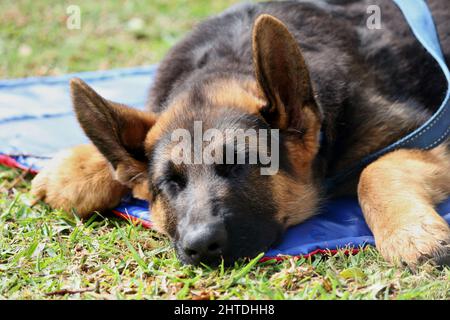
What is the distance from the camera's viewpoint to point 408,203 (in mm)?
3965

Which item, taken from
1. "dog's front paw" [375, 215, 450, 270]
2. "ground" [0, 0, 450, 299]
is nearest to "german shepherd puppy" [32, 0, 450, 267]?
"dog's front paw" [375, 215, 450, 270]

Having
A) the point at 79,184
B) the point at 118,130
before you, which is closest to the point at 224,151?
the point at 118,130

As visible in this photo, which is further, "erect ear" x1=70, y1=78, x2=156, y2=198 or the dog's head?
"erect ear" x1=70, y1=78, x2=156, y2=198

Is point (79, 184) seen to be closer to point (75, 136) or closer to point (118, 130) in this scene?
point (118, 130)

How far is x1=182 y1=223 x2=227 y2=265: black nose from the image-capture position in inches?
142

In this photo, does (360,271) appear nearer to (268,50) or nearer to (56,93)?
(268,50)

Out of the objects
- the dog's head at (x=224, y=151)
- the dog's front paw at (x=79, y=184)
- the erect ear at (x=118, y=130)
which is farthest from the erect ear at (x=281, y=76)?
the dog's front paw at (x=79, y=184)

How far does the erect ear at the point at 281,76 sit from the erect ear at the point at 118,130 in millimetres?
845

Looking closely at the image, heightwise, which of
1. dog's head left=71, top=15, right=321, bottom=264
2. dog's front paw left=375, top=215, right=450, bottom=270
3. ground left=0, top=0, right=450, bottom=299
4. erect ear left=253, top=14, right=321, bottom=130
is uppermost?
erect ear left=253, top=14, right=321, bottom=130

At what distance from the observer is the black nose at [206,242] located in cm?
361

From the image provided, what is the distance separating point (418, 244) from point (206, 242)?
112cm

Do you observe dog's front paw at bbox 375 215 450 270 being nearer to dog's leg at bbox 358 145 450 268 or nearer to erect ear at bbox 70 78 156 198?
dog's leg at bbox 358 145 450 268

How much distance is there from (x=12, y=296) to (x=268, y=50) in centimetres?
195

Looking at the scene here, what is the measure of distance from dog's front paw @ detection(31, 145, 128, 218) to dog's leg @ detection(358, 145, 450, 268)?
1.72 metres
